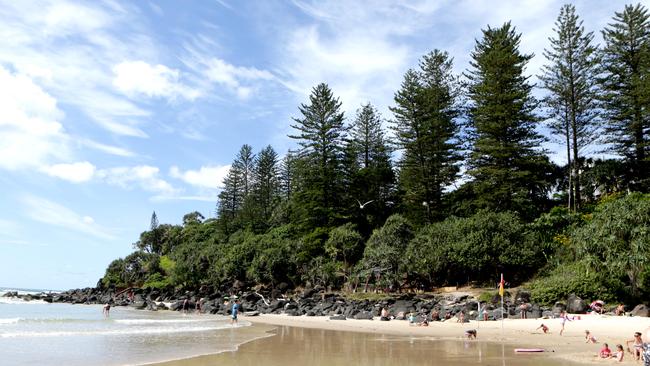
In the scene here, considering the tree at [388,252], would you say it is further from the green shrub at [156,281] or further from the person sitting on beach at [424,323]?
the green shrub at [156,281]

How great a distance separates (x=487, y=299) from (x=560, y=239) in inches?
279

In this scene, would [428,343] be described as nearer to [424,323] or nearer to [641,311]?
[424,323]

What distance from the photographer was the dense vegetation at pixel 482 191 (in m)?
23.9

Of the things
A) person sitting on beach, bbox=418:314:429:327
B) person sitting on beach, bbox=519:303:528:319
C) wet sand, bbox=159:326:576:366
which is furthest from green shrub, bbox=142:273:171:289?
person sitting on beach, bbox=519:303:528:319

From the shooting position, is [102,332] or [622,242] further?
[622,242]

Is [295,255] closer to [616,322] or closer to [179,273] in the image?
[179,273]

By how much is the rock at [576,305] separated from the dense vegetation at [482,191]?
1.04 meters

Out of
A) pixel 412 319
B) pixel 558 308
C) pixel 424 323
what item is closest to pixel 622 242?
pixel 558 308

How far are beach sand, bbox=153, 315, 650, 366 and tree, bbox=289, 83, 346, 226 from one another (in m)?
19.8

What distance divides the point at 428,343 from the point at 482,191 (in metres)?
18.7

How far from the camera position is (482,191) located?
30.8m

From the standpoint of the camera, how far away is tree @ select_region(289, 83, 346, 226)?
39.9 metres

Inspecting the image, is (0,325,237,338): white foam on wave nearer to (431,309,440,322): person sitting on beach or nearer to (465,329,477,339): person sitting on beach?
(431,309,440,322): person sitting on beach

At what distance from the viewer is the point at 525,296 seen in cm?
2103
